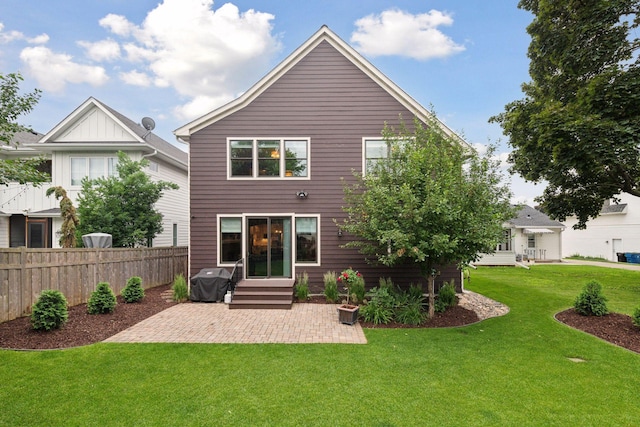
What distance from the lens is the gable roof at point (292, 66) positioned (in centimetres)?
1013

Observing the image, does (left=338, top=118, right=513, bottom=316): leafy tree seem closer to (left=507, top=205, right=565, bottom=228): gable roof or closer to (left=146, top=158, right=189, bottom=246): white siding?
(left=146, top=158, right=189, bottom=246): white siding

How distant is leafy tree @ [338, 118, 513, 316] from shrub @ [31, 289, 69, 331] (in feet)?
20.7

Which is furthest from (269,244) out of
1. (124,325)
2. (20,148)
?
(20,148)

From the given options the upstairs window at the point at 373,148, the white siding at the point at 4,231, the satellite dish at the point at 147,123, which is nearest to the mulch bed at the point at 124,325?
the upstairs window at the point at 373,148

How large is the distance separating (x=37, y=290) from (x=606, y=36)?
600 inches

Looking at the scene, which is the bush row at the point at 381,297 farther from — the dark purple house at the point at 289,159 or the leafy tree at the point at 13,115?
the leafy tree at the point at 13,115

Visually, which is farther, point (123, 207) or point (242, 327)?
point (123, 207)

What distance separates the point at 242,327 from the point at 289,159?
217 inches

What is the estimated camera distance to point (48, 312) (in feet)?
A: 19.6

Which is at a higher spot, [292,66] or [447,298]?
[292,66]

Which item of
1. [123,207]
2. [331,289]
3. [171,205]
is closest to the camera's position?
[331,289]

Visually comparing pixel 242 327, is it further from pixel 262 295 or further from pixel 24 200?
pixel 24 200

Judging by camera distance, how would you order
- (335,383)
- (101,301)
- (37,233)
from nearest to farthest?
1. (335,383)
2. (101,301)
3. (37,233)

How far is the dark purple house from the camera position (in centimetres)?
1023
